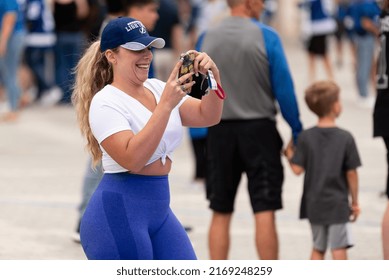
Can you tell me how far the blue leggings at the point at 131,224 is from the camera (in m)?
4.56

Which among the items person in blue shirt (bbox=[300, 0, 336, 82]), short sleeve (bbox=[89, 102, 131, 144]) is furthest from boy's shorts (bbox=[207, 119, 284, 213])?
person in blue shirt (bbox=[300, 0, 336, 82])

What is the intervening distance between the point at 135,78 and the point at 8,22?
29.4 feet

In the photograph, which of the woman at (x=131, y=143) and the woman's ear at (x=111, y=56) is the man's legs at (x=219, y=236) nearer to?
the woman at (x=131, y=143)

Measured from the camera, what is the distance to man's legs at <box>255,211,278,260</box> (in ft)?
22.2

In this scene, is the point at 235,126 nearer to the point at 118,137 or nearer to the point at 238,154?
the point at 238,154

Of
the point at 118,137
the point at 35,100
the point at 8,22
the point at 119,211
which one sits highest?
the point at 118,137

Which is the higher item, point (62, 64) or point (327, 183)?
point (327, 183)

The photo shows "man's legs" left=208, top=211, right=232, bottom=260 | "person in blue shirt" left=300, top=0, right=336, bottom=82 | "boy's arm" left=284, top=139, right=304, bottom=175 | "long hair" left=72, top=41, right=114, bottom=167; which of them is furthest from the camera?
"person in blue shirt" left=300, top=0, right=336, bottom=82

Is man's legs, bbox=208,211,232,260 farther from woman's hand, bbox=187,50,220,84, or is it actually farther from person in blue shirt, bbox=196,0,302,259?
woman's hand, bbox=187,50,220,84

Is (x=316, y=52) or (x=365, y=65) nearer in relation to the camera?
(x=365, y=65)

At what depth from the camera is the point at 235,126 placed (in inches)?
268

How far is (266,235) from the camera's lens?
6.76 meters

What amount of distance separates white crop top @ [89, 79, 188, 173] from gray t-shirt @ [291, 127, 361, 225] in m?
2.06

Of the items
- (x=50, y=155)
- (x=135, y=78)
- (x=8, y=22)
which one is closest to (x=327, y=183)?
(x=135, y=78)
